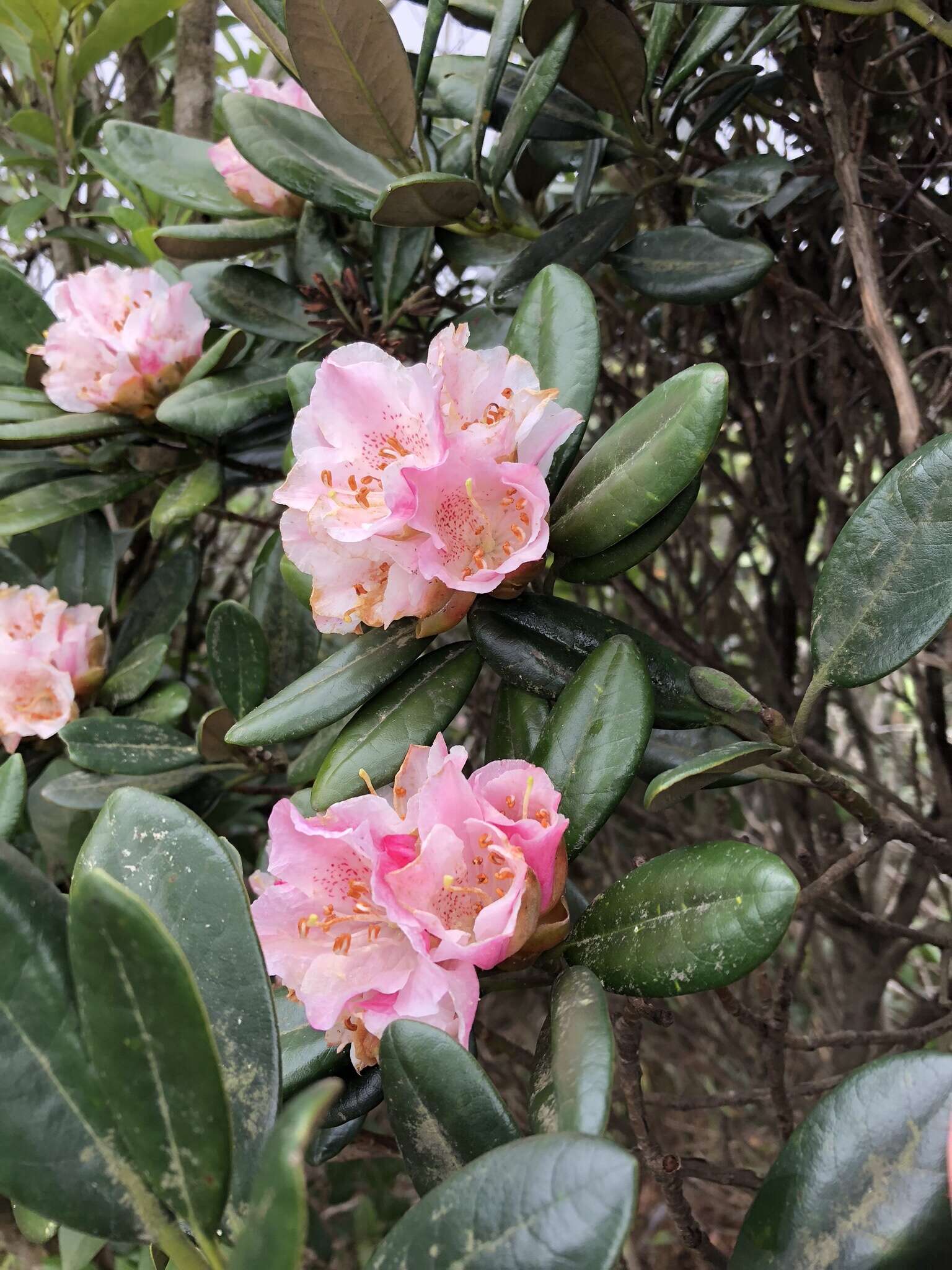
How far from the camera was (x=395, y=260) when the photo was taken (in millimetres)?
998

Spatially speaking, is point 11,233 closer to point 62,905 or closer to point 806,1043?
point 62,905

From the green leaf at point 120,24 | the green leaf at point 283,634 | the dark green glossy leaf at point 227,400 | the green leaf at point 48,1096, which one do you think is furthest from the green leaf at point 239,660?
the green leaf at point 120,24

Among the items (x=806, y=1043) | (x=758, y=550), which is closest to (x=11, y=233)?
(x=806, y=1043)

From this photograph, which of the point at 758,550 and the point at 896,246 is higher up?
the point at 896,246

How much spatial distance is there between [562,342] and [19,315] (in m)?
0.79

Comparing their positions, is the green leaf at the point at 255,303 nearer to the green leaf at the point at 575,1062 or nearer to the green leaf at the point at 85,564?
the green leaf at the point at 85,564

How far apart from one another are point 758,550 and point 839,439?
1123 millimetres

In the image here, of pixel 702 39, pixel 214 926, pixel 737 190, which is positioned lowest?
pixel 214 926

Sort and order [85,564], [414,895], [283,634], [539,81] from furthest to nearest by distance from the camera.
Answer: [85,564], [283,634], [539,81], [414,895]

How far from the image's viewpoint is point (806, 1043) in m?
0.90

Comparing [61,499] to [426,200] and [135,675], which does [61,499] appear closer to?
[135,675]

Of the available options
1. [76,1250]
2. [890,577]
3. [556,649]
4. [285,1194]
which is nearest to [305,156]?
[556,649]

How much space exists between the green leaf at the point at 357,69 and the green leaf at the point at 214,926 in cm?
59

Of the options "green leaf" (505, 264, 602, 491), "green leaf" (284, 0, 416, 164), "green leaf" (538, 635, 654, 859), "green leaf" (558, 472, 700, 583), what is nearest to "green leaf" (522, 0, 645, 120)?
"green leaf" (284, 0, 416, 164)
